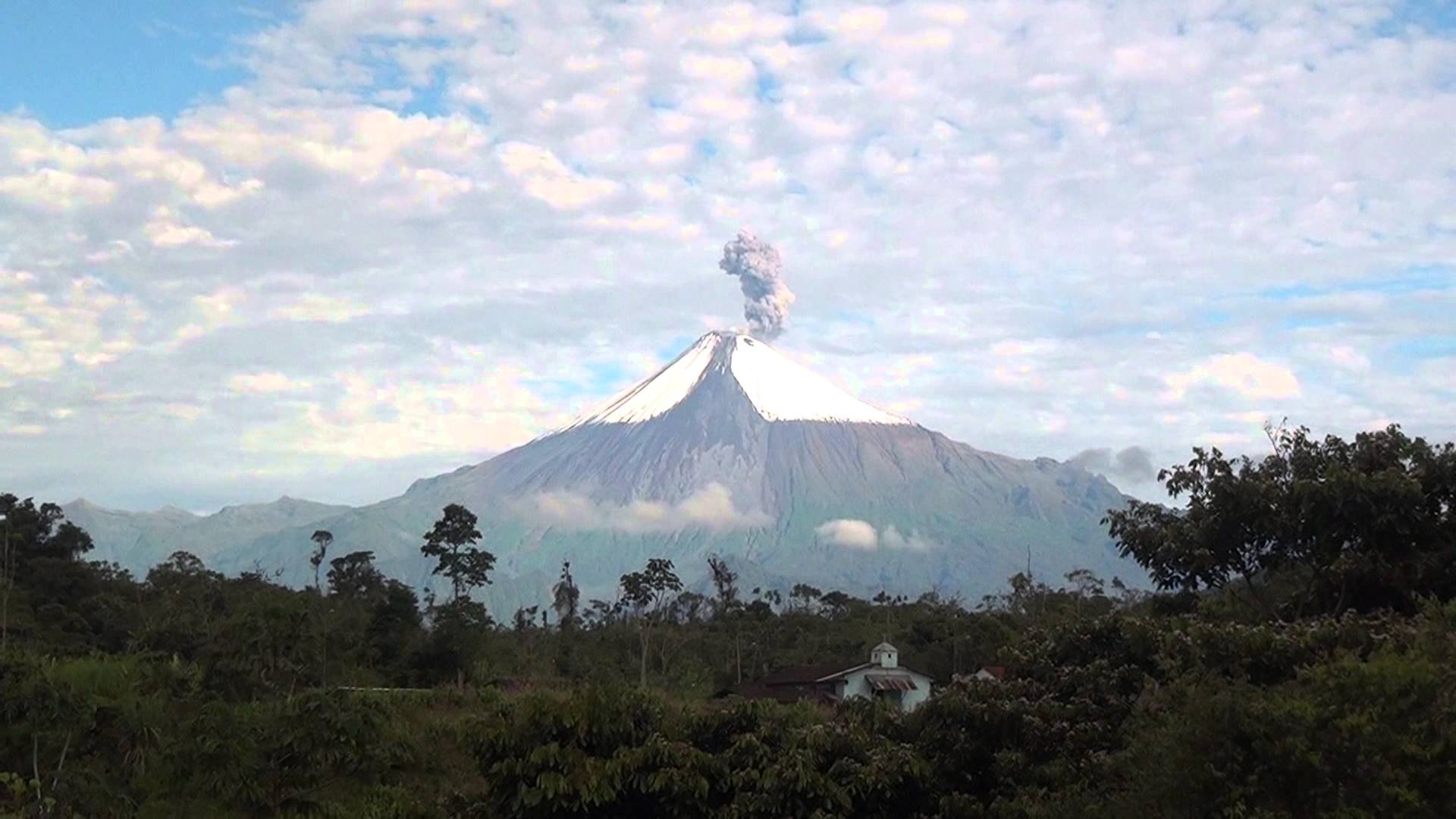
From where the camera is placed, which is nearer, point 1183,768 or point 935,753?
point 1183,768

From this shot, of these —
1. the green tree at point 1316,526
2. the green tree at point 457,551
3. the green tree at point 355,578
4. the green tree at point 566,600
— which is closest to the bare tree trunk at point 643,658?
the green tree at point 457,551

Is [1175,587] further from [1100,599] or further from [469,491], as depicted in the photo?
[469,491]

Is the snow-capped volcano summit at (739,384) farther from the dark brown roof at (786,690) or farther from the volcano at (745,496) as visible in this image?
the dark brown roof at (786,690)

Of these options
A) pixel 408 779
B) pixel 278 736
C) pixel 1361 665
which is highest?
pixel 1361 665

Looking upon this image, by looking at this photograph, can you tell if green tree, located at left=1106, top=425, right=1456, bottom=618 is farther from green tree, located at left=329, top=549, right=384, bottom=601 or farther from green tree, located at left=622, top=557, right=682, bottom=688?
green tree, located at left=622, top=557, right=682, bottom=688

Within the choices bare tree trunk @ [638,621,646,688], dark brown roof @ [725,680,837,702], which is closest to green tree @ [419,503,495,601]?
bare tree trunk @ [638,621,646,688]

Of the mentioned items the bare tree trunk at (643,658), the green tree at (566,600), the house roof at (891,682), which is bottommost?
the house roof at (891,682)

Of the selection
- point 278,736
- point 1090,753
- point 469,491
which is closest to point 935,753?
point 1090,753
